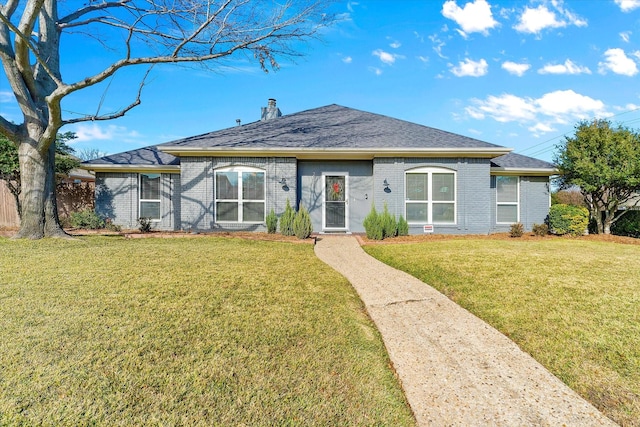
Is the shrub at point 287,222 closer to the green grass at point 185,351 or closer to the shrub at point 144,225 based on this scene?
the shrub at point 144,225

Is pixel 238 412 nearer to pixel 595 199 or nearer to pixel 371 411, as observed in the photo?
pixel 371 411

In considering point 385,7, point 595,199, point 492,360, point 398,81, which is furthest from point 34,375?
point 595,199

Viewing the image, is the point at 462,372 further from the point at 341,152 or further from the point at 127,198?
the point at 127,198

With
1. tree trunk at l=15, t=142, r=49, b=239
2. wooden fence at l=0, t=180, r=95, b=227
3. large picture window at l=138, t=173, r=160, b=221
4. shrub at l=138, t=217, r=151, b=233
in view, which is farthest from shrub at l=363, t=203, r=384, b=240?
wooden fence at l=0, t=180, r=95, b=227

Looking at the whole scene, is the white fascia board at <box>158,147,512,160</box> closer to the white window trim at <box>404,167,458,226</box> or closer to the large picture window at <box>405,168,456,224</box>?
the white window trim at <box>404,167,458,226</box>

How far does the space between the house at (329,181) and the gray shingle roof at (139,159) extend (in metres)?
0.08

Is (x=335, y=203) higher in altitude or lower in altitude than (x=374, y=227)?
higher

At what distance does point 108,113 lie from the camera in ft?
30.3

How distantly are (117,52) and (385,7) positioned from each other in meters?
9.45

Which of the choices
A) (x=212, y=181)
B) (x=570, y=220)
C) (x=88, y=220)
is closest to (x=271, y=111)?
(x=212, y=181)

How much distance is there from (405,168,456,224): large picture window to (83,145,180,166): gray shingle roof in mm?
9396

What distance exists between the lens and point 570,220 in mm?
11328

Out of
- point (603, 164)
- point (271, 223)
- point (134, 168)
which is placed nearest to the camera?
point (603, 164)

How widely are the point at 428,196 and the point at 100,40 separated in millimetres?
12772
